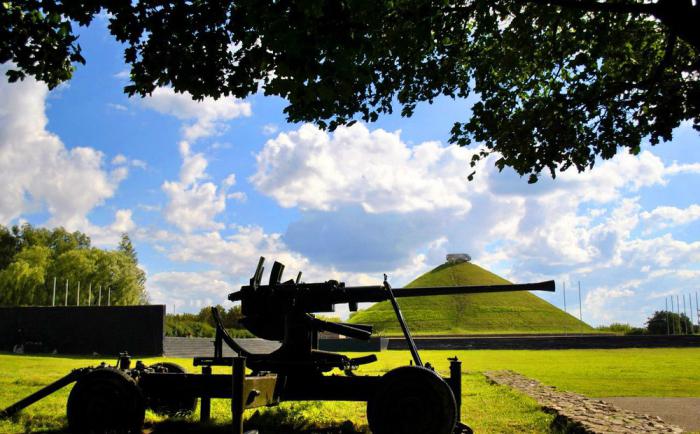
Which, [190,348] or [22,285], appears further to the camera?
[22,285]

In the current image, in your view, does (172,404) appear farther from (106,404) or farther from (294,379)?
(294,379)

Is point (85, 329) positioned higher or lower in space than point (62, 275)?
lower

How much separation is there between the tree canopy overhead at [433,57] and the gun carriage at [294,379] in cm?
248

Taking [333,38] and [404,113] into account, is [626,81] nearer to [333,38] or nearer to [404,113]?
[404,113]

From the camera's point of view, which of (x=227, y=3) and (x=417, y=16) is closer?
(x=227, y=3)

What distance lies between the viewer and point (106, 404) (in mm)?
7184

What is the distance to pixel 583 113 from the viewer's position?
10359mm

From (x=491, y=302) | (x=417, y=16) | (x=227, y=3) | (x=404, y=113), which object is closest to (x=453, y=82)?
(x=404, y=113)

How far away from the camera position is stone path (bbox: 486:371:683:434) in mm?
7793

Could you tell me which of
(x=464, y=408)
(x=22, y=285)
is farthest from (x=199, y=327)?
(x=464, y=408)

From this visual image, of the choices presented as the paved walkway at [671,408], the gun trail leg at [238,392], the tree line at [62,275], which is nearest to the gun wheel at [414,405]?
the gun trail leg at [238,392]

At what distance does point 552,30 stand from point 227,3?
5.76 metres

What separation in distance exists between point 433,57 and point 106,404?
7736 mm

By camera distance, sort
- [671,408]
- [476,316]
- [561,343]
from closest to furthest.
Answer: [671,408] → [561,343] → [476,316]
